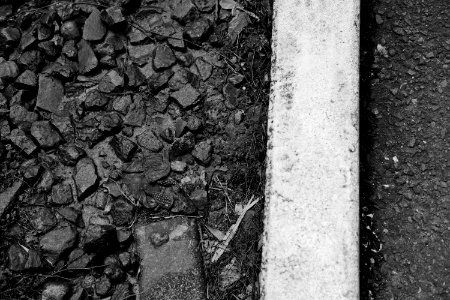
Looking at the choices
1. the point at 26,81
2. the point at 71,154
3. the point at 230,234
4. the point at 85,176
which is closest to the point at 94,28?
the point at 26,81

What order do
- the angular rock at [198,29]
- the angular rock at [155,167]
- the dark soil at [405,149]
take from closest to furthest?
→ 1. the dark soil at [405,149]
2. the angular rock at [155,167]
3. the angular rock at [198,29]

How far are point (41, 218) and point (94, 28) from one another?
975 mm

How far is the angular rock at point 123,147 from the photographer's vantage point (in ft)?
8.15

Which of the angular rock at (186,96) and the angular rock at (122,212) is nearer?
the angular rock at (122,212)

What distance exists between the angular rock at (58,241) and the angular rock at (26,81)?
0.74m

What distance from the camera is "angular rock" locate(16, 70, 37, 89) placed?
8.62 feet

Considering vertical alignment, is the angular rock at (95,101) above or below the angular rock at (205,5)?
below

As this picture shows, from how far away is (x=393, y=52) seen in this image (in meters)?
2.57

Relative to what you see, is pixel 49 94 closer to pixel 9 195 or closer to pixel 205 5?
pixel 9 195

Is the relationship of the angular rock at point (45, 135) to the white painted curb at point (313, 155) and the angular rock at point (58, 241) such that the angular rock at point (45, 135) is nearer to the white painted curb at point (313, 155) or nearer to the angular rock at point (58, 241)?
the angular rock at point (58, 241)

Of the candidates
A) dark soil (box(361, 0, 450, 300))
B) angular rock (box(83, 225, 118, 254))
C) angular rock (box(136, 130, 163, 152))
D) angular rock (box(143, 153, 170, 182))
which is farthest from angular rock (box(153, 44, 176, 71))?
dark soil (box(361, 0, 450, 300))

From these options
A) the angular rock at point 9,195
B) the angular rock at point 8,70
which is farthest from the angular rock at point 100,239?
the angular rock at point 8,70

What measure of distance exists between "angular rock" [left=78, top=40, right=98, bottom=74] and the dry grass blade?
102 centimetres

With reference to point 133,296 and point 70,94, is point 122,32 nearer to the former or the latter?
point 70,94
